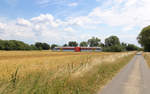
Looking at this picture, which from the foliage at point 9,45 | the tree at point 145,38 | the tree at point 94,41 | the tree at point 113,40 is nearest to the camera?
the tree at point 145,38

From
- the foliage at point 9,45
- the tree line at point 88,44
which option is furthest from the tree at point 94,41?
the foliage at point 9,45

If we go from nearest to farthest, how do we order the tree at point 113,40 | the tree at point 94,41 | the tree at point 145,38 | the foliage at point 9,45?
the tree at point 145,38
the foliage at point 9,45
the tree at point 113,40
the tree at point 94,41

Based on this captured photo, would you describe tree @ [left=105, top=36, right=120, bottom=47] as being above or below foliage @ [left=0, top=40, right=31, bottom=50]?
above

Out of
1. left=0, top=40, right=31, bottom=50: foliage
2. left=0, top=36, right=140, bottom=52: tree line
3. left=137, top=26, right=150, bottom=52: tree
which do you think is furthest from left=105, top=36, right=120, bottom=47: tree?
left=0, top=40, right=31, bottom=50: foliage

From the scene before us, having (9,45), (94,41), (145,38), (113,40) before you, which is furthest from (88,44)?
(145,38)

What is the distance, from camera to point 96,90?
5293 mm

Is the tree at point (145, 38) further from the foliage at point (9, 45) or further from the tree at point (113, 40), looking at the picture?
the foliage at point (9, 45)

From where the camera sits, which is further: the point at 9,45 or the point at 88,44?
the point at 88,44

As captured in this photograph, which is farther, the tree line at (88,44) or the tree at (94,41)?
the tree at (94,41)

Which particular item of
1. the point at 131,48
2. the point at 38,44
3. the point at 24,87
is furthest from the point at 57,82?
the point at 131,48

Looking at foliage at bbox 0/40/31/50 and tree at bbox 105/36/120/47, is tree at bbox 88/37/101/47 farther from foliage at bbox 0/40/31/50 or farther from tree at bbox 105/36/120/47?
foliage at bbox 0/40/31/50

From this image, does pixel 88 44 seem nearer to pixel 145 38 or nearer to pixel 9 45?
pixel 9 45

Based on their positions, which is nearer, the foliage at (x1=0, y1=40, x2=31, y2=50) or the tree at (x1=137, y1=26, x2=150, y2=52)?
the tree at (x1=137, y1=26, x2=150, y2=52)

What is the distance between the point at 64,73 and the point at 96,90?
190 centimetres
